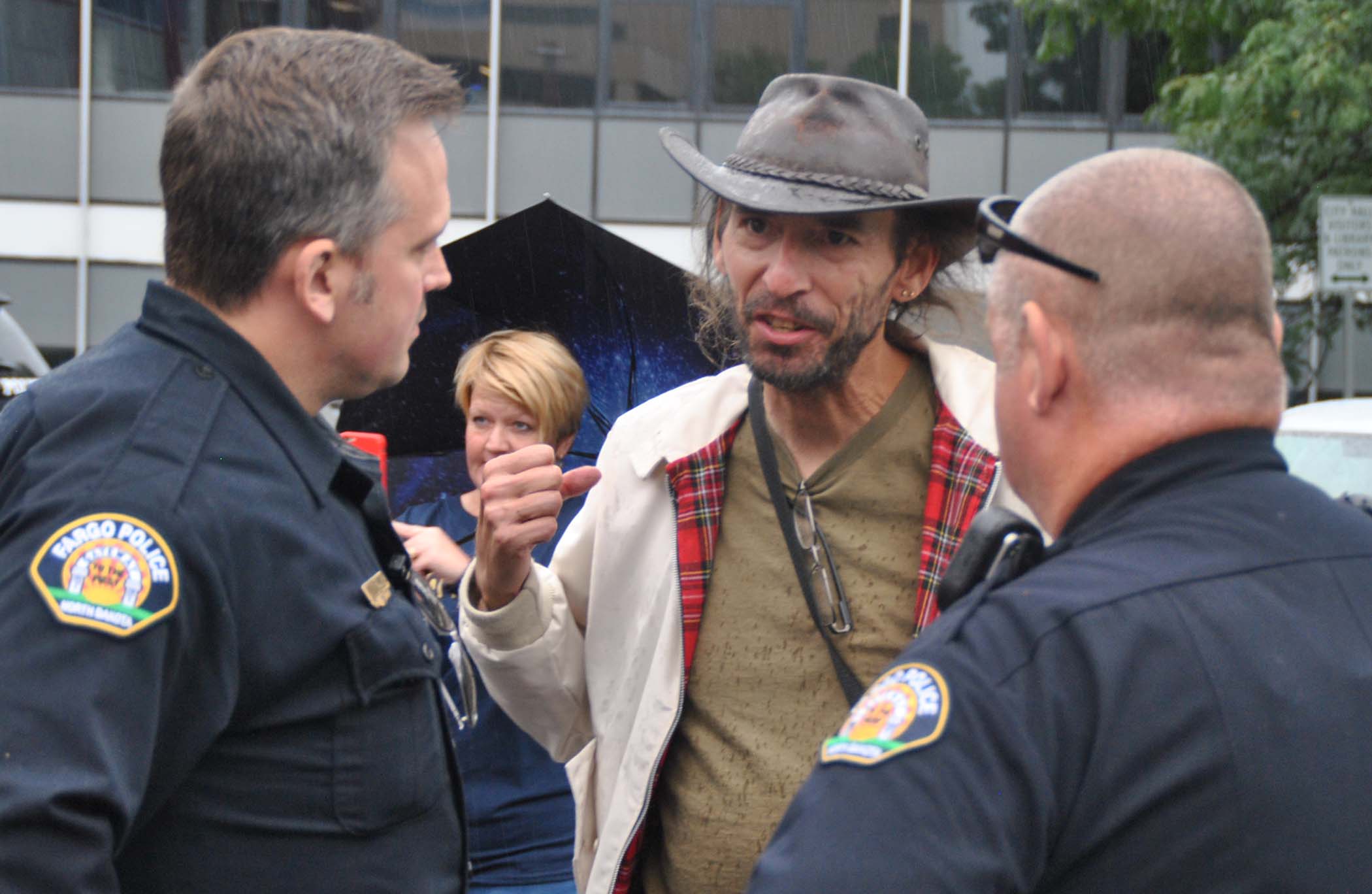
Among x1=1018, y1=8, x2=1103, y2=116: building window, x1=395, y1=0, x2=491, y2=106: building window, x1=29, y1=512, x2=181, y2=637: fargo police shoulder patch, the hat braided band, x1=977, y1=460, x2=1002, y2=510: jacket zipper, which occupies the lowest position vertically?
x1=977, y1=460, x2=1002, y2=510: jacket zipper

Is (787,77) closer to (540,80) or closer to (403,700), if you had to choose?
(403,700)

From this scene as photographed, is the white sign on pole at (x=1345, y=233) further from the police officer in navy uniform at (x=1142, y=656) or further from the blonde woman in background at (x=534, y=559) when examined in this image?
the police officer in navy uniform at (x=1142, y=656)

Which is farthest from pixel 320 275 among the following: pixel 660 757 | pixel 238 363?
pixel 660 757

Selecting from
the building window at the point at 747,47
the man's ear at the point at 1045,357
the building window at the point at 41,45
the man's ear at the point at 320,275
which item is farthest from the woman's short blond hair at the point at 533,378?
the building window at the point at 41,45

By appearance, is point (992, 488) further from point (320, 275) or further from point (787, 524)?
point (320, 275)

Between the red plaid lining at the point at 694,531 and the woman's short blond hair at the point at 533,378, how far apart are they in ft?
3.12

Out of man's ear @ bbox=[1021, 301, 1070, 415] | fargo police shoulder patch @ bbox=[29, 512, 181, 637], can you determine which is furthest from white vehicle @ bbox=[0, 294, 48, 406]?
man's ear @ bbox=[1021, 301, 1070, 415]

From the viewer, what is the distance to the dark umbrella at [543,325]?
3473mm

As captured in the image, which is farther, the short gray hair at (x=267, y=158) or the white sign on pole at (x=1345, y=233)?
the white sign on pole at (x=1345, y=233)

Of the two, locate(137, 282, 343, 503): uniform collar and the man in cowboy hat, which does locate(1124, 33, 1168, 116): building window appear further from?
locate(137, 282, 343, 503): uniform collar

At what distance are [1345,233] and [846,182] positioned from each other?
299 inches

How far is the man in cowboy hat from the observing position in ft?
7.49

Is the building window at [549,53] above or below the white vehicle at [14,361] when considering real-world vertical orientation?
above

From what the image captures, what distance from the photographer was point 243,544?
146 centimetres
